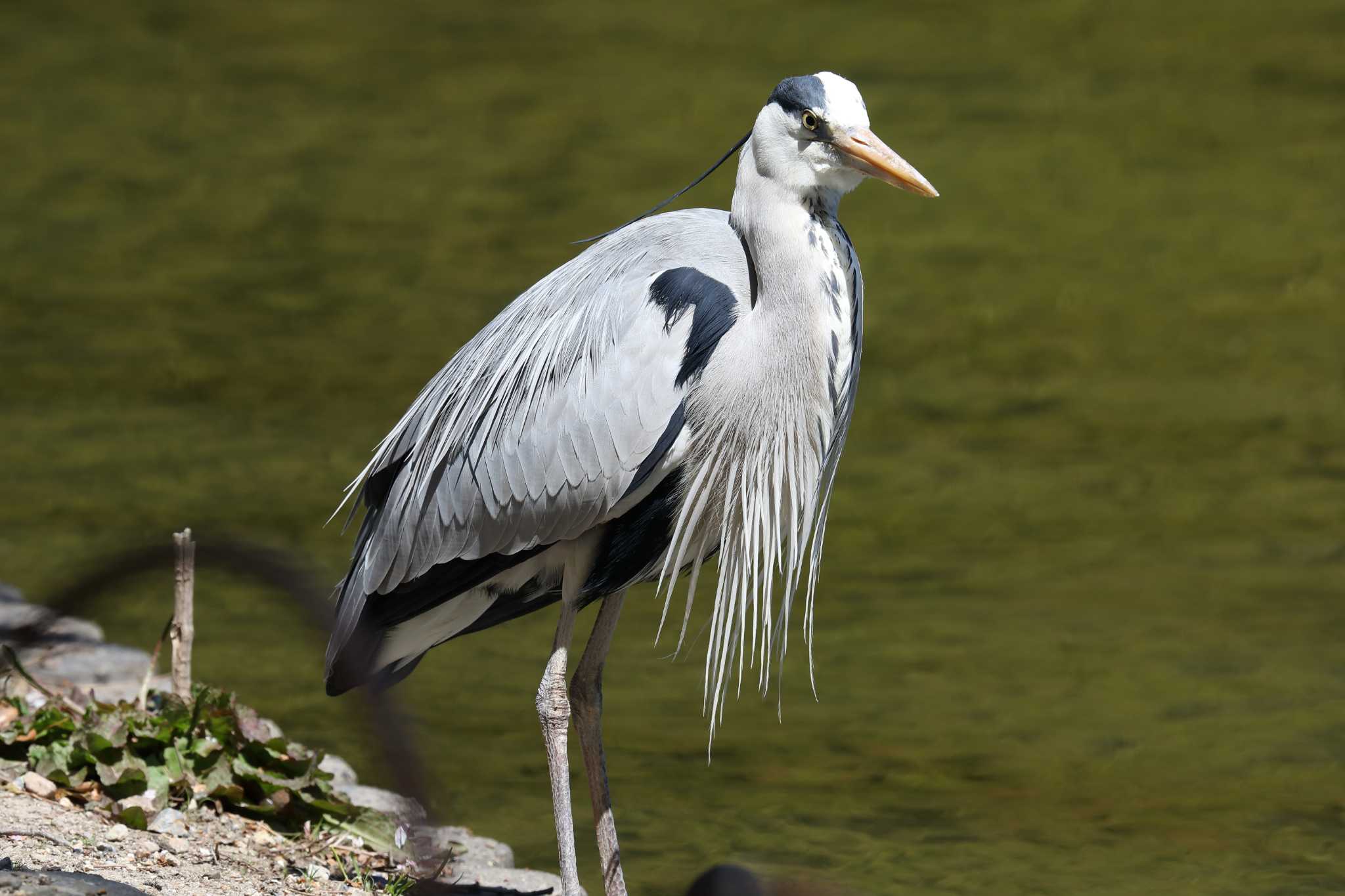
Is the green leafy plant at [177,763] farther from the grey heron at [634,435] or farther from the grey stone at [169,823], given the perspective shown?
the grey heron at [634,435]

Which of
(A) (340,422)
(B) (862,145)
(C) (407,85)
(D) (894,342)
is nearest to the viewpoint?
(B) (862,145)

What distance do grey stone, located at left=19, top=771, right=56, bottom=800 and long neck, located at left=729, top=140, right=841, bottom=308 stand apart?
6.15ft

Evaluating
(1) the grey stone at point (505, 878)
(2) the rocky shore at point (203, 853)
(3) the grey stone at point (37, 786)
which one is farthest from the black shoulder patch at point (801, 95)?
(3) the grey stone at point (37, 786)

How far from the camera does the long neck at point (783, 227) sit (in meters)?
3.72

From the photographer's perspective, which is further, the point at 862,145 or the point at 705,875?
the point at 705,875

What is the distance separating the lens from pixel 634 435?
390 centimetres

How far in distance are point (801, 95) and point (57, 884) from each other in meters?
1.96

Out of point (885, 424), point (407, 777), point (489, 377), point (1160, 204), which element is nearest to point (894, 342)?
point (885, 424)

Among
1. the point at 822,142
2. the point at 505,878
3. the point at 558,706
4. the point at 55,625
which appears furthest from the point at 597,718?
the point at 55,625

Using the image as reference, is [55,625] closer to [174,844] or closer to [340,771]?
[340,771]

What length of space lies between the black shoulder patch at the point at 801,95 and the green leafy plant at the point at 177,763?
1.81 m

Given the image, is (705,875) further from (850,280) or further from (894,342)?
(894,342)

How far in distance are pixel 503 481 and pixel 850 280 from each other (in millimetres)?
879

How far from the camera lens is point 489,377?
4.18 m
